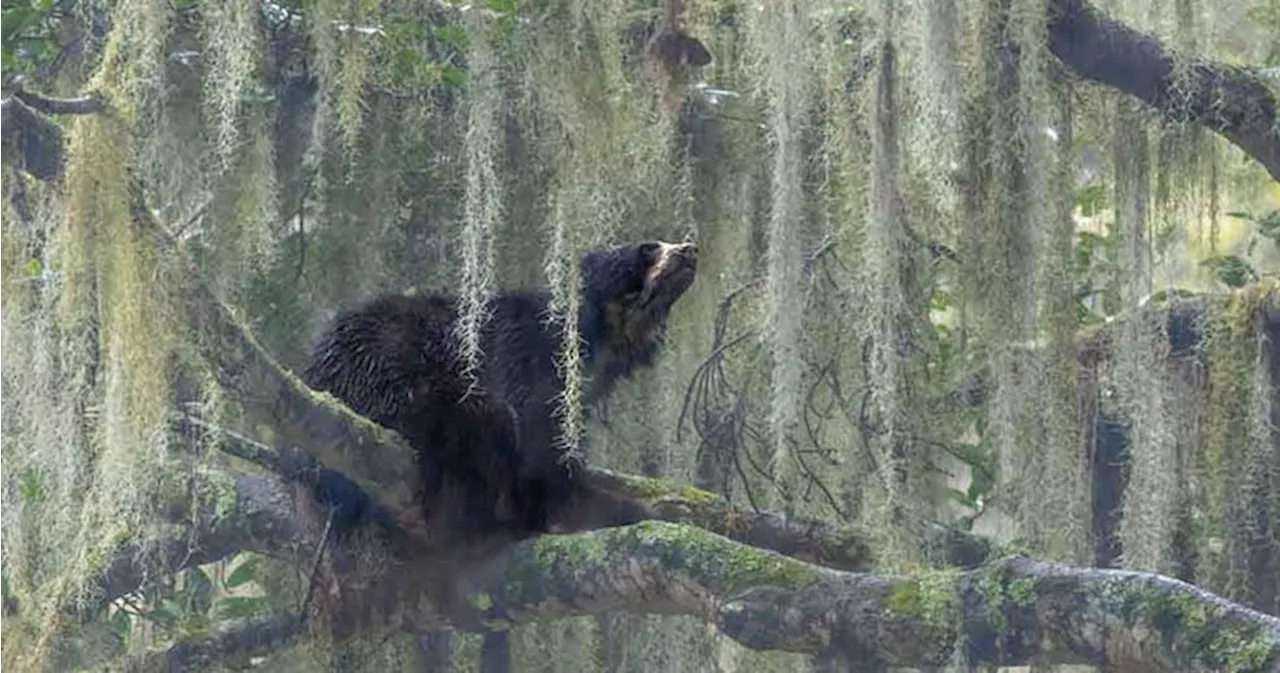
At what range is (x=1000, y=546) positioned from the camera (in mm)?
4582

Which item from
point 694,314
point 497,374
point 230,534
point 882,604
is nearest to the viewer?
point 882,604

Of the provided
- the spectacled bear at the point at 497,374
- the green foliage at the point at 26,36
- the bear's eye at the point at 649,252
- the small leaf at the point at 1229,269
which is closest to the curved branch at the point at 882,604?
the spectacled bear at the point at 497,374

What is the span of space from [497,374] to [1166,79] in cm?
155

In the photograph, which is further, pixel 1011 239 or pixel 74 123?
pixel 1011 239

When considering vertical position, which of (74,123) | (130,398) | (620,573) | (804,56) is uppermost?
(804,56)

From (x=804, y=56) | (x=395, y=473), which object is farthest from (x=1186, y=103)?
(x=395, y=473)

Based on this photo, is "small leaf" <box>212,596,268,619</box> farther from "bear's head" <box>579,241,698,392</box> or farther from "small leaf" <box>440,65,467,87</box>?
"small leaf" <box>440,65,467,87</box>

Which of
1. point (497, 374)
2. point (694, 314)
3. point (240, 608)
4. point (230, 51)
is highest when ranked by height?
point (230, 51)

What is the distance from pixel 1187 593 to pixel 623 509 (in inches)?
58.4

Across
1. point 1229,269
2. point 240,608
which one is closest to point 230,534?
point 240,608

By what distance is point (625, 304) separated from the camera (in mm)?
4562

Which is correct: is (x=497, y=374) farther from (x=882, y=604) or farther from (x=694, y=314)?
(x=882, y=604)

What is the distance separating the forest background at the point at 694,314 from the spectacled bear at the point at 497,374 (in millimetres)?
106

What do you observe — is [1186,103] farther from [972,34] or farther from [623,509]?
[623,509]
